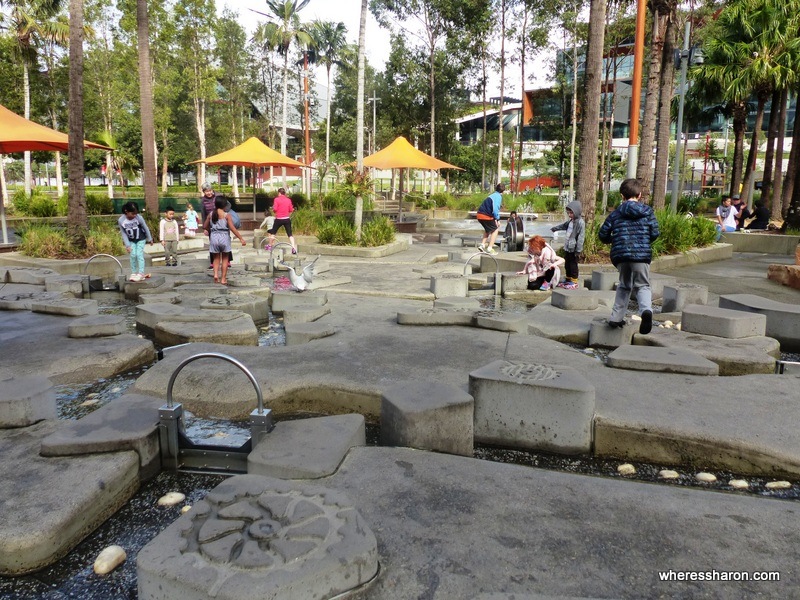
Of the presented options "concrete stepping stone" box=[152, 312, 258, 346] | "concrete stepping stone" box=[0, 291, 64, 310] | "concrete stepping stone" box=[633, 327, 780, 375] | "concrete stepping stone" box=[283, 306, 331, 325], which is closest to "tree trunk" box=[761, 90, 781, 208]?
"concrete stepping stone" box=[633, 327, 780, 375]

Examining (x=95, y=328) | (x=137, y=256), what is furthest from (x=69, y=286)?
(x=95, y=328)

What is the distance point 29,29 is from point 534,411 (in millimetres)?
34231

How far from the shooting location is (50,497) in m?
3.01

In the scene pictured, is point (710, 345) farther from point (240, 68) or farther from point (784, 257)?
point (240, 68)

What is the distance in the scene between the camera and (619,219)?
6.44 meters

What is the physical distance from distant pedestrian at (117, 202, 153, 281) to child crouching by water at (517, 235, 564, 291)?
6460 mm

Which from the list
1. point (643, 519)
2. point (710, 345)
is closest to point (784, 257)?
point (710, 345)

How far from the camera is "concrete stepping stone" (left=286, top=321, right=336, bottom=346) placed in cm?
638

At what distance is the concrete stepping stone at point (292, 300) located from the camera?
26.6 feet

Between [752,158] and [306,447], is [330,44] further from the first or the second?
[306,447]

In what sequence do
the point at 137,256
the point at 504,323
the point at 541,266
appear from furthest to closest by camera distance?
the point at 137,256 → the point at 541,266 → the point at 504,323

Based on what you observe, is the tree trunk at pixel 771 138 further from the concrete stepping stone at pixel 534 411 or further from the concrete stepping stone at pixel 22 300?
the concrete stepping stone at pixel 22 300

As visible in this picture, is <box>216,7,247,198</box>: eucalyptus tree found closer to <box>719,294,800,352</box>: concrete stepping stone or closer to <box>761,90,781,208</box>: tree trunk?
<box>761,90,781,208</box>: tree trunk

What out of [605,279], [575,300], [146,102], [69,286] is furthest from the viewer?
[146,102]
